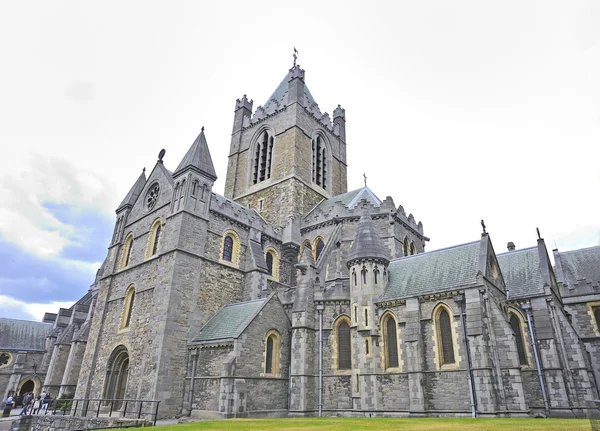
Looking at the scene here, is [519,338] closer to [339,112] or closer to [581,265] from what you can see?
[581,265]

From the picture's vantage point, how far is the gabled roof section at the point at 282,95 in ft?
131

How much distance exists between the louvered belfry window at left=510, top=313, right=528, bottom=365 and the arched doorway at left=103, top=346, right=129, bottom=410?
21.1 m

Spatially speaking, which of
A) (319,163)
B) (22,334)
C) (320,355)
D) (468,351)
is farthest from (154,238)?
(22,334)

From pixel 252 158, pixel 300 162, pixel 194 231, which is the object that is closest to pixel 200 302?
pixel 194 231

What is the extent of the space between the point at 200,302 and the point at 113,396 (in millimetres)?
7529

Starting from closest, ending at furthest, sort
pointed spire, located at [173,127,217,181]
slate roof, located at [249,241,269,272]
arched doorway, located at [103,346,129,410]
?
arched doorway, located at [103,346,129,410] → pointed spire, located at [173,127,217,181] → slate roof, located at [249,241,269,272]

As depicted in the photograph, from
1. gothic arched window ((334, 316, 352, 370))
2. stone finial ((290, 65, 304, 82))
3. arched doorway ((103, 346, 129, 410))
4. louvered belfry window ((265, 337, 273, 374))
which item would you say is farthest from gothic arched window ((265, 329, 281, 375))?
stone finial ((290, 65, 304, 82))

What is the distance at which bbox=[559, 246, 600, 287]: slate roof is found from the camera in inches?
1088

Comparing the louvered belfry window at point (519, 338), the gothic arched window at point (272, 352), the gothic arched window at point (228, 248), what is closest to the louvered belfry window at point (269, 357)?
the gothic arched window at point (272, 352)

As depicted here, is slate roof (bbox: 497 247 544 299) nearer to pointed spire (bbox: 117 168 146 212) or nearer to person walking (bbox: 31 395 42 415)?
pointed spire (bbox: 117 168 146 212)

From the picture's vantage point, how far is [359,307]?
20750mm

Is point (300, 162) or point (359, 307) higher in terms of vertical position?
point (300, 162)

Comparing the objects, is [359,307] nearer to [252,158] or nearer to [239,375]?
[239,375]

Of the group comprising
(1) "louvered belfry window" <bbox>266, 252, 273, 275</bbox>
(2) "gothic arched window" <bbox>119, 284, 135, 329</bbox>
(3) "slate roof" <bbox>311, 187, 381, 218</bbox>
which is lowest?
(2) "gothic arched window" <bbox>119, 284, 135, 329</bbox>
